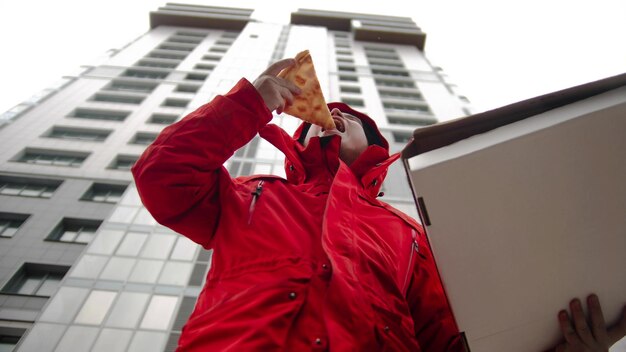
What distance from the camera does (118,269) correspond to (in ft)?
35.1

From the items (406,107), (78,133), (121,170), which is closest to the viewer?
(121,170)

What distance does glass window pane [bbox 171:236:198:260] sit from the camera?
36.4 ft

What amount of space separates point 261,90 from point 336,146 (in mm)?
623

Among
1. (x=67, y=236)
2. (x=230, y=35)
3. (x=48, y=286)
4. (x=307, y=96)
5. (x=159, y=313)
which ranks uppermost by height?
(x=230, y=35)

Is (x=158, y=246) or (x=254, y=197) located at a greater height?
(x=254, y=197)

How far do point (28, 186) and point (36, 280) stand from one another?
542 centimetres

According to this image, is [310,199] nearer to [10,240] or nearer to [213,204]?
[213,204]

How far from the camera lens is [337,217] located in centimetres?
162

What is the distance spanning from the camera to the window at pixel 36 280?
1128 centimetres

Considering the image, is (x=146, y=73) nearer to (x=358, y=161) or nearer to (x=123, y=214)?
(x=123, y=214)

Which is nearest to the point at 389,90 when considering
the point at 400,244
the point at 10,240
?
the point at 10,240

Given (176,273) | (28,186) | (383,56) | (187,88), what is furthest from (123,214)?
(383,56)

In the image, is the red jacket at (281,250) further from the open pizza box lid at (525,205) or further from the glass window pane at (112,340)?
the glass window pane at (112,340)

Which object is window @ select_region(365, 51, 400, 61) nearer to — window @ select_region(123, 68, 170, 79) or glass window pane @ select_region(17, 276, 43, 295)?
window @ select_region(123, 68, 170, 79)
